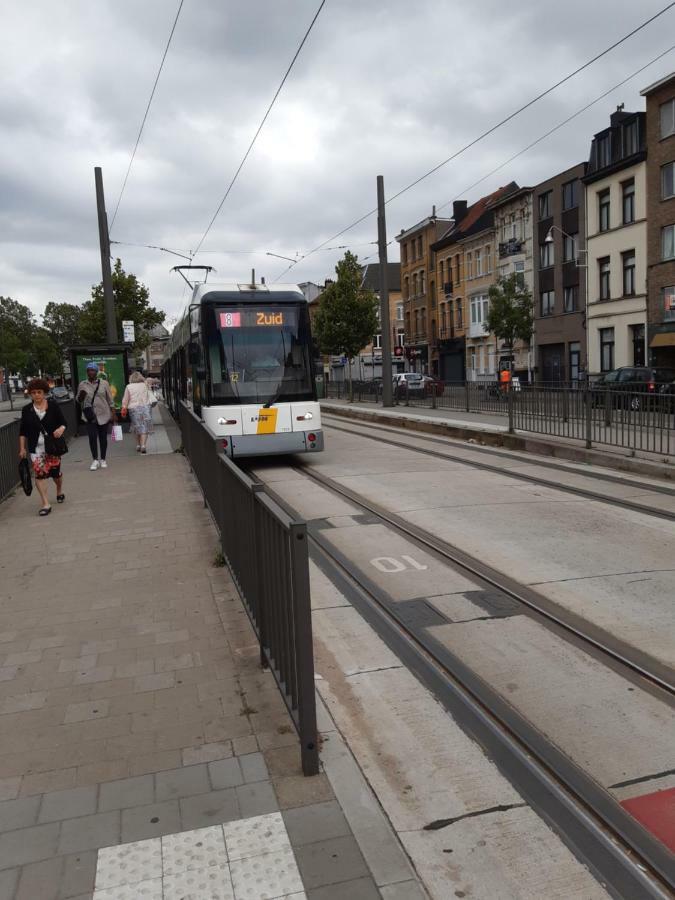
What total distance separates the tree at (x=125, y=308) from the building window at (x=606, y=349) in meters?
23.3

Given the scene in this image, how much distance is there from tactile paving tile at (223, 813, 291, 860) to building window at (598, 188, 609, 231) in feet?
129

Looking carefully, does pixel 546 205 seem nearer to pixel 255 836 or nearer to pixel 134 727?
pixel 134 727

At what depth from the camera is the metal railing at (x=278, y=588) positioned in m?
3.30

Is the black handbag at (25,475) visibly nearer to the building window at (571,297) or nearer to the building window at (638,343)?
the building window at (638,343)

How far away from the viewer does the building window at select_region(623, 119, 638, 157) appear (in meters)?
35.8

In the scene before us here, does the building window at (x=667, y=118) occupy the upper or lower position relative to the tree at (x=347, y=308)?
upper

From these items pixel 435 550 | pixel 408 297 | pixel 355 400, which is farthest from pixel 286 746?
pixel 408 297

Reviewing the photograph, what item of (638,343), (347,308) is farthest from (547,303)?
(347,308)

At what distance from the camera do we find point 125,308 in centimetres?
4147

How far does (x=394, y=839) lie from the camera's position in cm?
290

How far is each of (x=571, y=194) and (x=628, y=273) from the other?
7993 millimetres

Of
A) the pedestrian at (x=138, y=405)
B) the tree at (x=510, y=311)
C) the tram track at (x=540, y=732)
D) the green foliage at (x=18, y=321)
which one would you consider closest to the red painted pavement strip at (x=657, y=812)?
the tram track at (x=540, y=732)

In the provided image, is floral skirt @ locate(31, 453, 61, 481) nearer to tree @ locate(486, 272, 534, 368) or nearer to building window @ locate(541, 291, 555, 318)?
tree @ locate(486, 272, 534, 368)

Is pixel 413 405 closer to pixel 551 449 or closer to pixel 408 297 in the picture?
pixel 551 449
